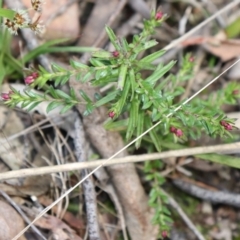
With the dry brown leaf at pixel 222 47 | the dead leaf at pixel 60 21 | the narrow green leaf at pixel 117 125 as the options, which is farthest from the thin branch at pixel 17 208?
the dry brown leaf at pixel 222 47

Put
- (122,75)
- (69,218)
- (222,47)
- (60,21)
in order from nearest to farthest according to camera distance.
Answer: (122,75)
(69,218)
(60,21)
(222,47)

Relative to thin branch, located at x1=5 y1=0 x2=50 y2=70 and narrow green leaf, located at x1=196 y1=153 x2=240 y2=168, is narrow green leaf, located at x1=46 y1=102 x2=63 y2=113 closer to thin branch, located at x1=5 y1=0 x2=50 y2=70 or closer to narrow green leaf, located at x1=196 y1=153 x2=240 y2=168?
thin branch, located at x1=5 y1=0 x2=50 y2=70

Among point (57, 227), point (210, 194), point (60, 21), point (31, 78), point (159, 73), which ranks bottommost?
point (210, 194)

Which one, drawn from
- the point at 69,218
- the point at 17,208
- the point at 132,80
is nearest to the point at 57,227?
the point at 69,218

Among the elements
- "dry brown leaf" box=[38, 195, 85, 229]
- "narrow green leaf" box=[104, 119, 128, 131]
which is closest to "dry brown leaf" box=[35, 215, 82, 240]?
"dry brown leaf" box=[38, 195, 85, 229]

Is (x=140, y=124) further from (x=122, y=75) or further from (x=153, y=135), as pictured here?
(x=122, y=75)
